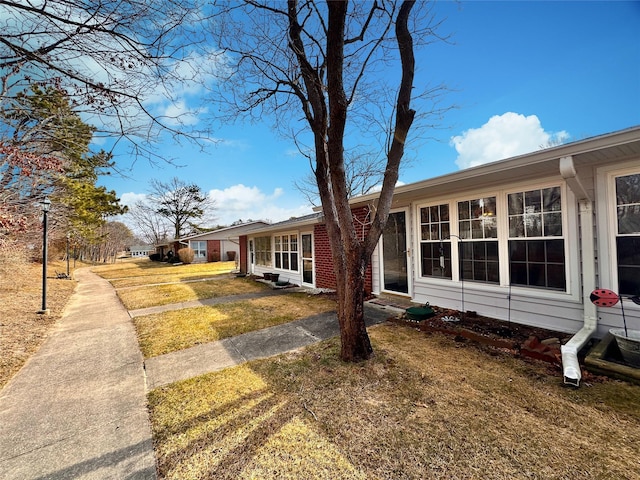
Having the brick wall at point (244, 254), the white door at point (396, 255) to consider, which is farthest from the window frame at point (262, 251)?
the white door at point (396, 255)

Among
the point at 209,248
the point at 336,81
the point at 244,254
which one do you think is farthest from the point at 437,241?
the point at 209,248

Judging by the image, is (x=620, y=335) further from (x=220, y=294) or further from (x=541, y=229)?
(x=220, y=294)

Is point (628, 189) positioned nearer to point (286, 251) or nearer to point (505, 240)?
point (505, 240)

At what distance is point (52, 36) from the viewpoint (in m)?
3.07

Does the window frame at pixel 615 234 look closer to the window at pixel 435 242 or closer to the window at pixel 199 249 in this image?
the window at pixel 435 242

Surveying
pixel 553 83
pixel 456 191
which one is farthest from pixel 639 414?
pixel 553 83

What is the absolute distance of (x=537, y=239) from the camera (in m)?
4.30

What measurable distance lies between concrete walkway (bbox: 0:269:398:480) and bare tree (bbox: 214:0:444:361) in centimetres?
176

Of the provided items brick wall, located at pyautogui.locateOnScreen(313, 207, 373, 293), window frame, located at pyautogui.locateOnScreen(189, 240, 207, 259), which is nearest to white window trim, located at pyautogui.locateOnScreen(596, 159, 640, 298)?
brick wall, located at pyautogui.locateOnScreen(313, 207, 373, 293)

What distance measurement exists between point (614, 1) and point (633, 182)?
335 cm

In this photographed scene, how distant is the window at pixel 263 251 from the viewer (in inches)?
506

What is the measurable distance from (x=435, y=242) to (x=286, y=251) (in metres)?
6.77

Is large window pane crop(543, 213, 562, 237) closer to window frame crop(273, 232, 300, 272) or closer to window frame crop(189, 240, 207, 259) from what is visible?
window frame crop(273, 232, 300, 272)

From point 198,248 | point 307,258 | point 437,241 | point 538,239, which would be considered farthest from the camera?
point 198,248
